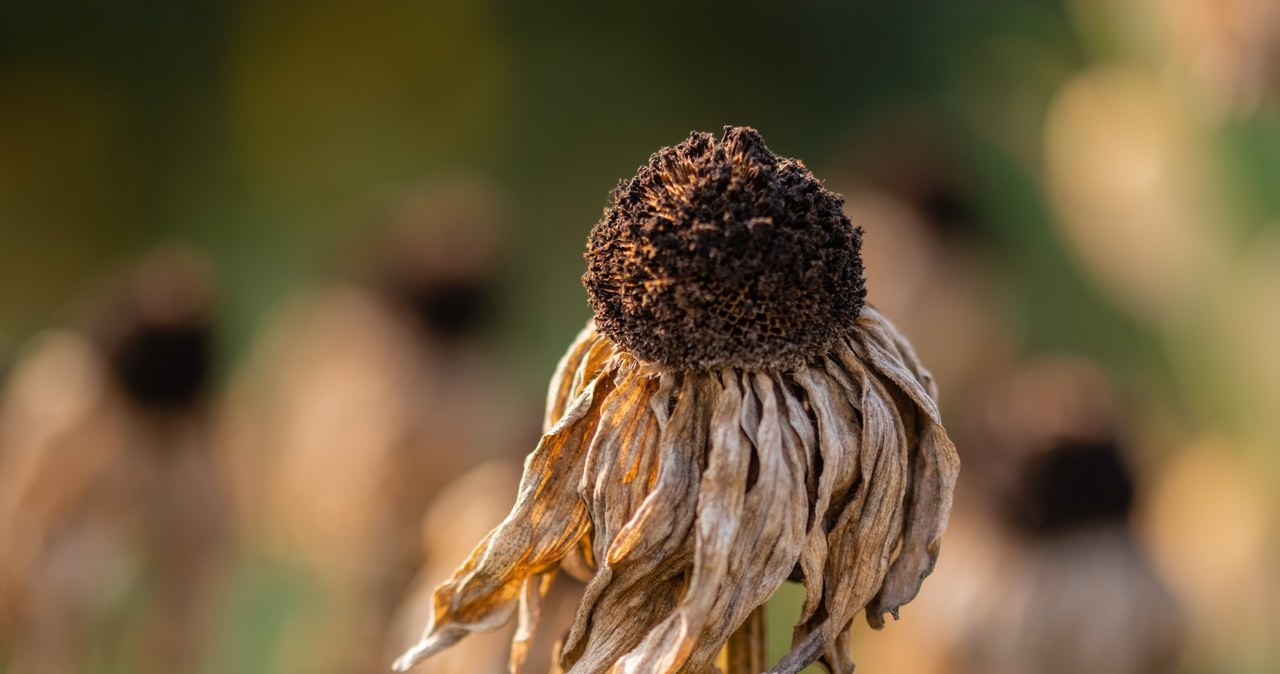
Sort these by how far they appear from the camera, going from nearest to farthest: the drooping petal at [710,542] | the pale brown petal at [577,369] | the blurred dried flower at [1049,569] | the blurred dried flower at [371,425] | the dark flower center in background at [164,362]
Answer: the drooping petal at [710,542], the pale brown petal at [577,369], the blurred dried flower at [1049,569], the dark flower center in background at [164,362], the blurred dried flower at [371,425]

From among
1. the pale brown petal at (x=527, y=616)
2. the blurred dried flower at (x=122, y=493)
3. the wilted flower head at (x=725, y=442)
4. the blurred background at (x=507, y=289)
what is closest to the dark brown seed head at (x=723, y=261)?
the wilted flower head at (x=725, y=442)

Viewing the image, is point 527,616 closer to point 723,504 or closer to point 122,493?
point 723,504

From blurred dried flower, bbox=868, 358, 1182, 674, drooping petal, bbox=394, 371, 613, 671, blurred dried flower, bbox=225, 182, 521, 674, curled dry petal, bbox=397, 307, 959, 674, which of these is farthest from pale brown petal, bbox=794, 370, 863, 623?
blurred dried flower, bbox=225, 182, 521, 674

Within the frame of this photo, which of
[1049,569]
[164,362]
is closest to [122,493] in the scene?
[164,362]

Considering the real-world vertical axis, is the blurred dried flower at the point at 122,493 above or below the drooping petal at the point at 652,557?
below

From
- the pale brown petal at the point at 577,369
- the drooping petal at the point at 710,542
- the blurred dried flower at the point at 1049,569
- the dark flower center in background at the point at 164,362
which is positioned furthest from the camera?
the dark flower center in background at the point at 164,362

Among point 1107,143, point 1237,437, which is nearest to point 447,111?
point 1107,143

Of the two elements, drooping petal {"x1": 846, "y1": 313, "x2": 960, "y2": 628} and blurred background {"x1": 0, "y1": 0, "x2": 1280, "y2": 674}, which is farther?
blurred background {"x1": 0, "y1": 0, "x2": 1280, "y2": 674}

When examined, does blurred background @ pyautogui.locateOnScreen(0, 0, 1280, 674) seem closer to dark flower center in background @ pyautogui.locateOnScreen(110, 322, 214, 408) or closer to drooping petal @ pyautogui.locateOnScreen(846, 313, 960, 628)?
dark flower center in background @ pyautogui.locateOnScreen(110, 322, 214, 408)

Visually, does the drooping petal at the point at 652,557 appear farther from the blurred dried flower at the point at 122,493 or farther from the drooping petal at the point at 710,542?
the blurred dried flower at the point at 122,493
